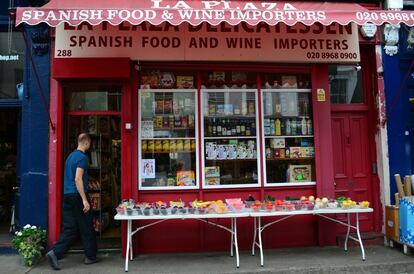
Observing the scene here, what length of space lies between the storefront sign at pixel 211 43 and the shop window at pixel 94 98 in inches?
25.5

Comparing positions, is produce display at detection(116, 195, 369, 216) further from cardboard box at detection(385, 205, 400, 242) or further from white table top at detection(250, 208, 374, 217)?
cardboard box at detection(385, 205, 400, 242)

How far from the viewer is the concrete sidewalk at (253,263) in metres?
6.13

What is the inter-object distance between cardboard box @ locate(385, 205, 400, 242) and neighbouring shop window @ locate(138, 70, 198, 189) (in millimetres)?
3297

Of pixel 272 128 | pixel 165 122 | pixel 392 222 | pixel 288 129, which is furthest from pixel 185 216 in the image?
pixel 392 222

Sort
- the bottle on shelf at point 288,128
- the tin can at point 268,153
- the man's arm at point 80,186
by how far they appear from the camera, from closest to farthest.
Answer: the man's arm at point 80,186 < the tin can at point 268,153 < the bottle on shelf at point 288,128

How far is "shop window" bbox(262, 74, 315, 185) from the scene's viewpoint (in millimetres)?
7488

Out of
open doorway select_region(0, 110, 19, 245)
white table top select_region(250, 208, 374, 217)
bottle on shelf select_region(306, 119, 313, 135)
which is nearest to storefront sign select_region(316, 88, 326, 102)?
bottle on shelf select_region(306, 119, 313, 135)

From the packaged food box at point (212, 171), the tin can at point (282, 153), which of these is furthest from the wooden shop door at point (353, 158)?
the packaged food box at point (212, 171)

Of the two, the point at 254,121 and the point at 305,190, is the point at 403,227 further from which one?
the point at 254,121

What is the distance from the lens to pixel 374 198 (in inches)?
307

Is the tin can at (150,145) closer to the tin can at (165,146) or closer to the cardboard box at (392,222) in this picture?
the tin can at (165,146)

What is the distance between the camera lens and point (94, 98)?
731 cm

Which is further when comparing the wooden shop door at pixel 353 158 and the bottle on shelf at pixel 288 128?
the wooden shop door at pixel 353 158

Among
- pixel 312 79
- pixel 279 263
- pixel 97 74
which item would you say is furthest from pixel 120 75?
pixel 279 263
